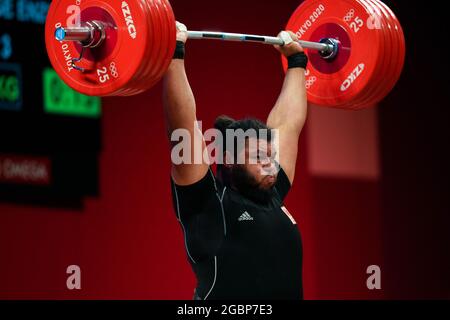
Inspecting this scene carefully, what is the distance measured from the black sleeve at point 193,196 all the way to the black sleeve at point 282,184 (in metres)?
0.39

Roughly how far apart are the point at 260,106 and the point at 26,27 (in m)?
1.39

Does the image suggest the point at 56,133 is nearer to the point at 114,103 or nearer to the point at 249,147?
the point at 114,103

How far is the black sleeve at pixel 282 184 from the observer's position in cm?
314

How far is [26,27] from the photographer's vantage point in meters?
4.05

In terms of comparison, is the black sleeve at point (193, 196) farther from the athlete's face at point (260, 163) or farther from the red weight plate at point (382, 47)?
the red weight plate at point (382, 47)

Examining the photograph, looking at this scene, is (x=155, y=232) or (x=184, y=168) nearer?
(x=184, y=168)

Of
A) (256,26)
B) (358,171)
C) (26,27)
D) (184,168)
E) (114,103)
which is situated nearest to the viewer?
(184,168)

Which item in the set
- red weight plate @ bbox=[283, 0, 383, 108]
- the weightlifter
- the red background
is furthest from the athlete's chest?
the red background

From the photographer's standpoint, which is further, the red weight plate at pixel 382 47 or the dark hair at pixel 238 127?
the red weight plate at pixel 382 47

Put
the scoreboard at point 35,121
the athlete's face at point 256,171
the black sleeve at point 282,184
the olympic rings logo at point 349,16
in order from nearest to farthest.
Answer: the athlete's face at point 256,171
the black sleeve at point 282,184
the olympic rings logo at point 349,16
the scoreboard at point 35,121

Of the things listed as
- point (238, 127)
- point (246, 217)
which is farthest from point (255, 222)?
point (238, 127)

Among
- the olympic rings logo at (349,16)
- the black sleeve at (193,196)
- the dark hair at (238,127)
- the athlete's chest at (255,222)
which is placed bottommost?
the athlete's chest at (255,222)

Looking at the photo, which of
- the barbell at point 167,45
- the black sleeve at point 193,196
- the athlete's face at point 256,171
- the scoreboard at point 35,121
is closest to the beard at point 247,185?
the athlete's face at point 256,171

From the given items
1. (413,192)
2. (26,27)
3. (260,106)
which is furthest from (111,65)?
(413,192)
